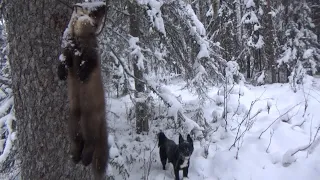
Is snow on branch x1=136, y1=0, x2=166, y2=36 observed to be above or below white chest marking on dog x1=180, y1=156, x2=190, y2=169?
above

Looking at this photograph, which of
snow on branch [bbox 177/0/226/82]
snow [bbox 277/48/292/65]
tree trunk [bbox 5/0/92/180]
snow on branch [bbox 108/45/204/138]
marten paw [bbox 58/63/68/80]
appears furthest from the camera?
snow [bbox 277/48/292/65]

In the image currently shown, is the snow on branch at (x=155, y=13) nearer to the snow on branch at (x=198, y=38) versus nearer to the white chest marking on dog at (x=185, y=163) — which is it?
the snow on branch at (x=198, y=38)

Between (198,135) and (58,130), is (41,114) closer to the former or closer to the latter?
(58,130)

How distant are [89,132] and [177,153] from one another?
15.3 feet

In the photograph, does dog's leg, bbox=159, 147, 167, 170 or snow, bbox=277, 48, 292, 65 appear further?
snow, bbox=277, 48, 292, 65

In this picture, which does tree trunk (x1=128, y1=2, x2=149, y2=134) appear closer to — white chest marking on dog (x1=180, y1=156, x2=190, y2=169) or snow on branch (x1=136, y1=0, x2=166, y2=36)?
snow on branch (x1=136, y1=0, x2=166, y2=36)

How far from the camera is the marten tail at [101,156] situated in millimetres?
1801

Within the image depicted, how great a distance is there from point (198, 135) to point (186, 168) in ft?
2.37

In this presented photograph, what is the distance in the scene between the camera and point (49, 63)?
241 cm

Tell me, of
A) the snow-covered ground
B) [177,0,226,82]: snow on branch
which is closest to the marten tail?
the snow-covered ground

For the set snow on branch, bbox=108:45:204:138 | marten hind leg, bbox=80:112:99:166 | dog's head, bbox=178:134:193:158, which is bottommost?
dog's head, bbox=178:134:193:158

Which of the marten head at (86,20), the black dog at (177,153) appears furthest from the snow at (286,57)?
the marten head at (86,20)

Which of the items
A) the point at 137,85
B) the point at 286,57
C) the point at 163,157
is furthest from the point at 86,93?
the point at 286,57

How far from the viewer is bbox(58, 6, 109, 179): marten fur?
1.77 metres
